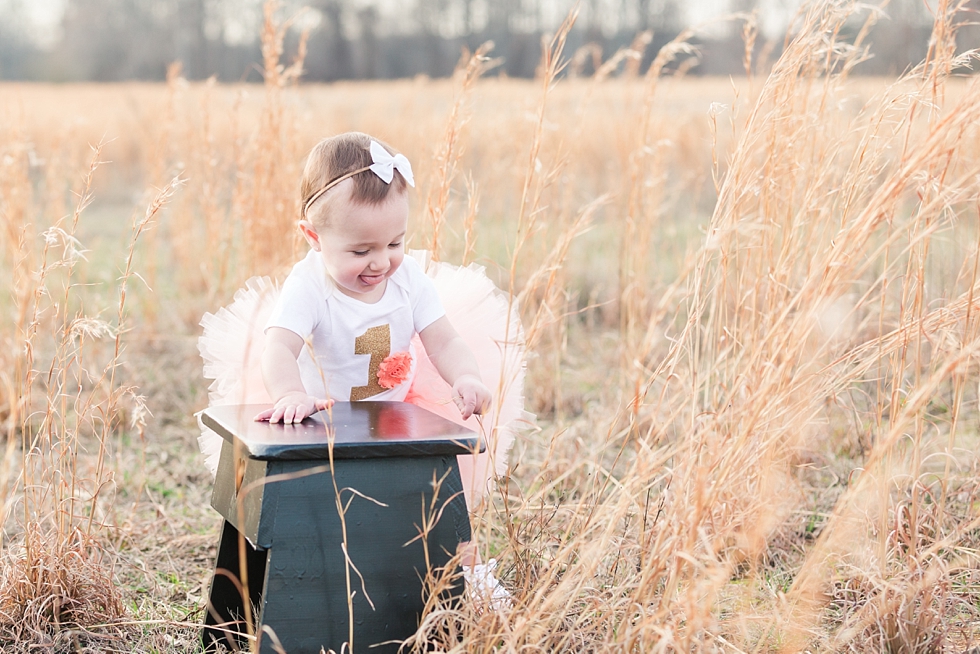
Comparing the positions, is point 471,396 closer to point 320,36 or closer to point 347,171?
point 347,171

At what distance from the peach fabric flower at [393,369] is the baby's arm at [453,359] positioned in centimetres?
6

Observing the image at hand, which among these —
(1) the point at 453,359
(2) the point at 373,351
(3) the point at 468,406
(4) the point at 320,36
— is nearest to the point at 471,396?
(3) the point at 468,406

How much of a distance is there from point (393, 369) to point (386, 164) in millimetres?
469

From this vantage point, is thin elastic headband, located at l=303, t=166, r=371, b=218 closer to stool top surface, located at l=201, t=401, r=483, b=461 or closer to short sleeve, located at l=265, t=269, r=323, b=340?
→ short sleeve, located at l=265, t=269, r=323, b=340

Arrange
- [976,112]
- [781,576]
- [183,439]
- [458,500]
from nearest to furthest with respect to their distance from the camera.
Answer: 1. [976,112]
2. [458,500]
3. [781,576]
4. [183,439]

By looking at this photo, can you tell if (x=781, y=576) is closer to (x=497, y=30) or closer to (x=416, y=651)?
(x=416, y=651)

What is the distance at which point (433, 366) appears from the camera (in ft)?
6.88

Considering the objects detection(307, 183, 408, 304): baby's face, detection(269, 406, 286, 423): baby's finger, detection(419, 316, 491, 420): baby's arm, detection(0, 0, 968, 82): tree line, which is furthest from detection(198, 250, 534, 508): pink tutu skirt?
detection(0, 0, 968, 82): tree line

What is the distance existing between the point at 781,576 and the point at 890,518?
0.29 meters

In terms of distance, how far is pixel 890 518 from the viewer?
82.4 inches

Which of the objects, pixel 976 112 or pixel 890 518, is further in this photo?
pixel 890 518

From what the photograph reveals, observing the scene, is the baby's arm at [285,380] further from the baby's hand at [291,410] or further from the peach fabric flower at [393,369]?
the peach fabric flower at [393,369]

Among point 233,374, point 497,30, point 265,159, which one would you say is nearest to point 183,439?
point 265,159

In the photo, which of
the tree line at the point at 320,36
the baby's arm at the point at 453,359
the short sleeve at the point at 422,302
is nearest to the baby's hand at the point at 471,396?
the baby's arm at the point at 453,359
